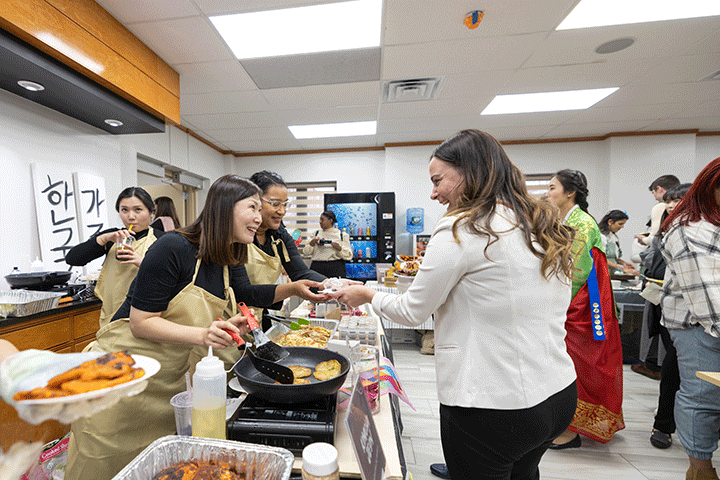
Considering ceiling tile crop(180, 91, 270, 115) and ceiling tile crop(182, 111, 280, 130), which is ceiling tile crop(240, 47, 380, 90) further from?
ceiling tile crop(182, 111, 280, 130)

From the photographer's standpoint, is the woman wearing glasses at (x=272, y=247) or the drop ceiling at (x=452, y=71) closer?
the woman wearing glasses at (x=272, y=247)

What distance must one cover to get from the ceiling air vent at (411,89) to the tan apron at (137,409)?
302cm

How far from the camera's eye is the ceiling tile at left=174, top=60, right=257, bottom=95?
3.11 m

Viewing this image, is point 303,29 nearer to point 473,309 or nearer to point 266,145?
point 473,309

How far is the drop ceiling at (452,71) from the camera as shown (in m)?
2.45

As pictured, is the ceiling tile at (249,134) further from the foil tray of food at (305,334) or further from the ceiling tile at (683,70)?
the ceiling tile at (683,70)

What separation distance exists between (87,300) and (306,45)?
2747mm

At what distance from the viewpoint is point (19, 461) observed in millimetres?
606

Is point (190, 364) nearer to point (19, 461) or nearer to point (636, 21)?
point (19, 461)

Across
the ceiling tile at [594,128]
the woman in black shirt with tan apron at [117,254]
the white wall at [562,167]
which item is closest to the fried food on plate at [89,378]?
the woman in black shirt with tan apron at [117,254]

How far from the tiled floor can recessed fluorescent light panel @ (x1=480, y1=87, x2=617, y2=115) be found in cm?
329

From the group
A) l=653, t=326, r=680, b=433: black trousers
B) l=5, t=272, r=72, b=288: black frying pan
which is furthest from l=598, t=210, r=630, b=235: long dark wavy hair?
l=5, t=272, r=72, b=288: black frying pan

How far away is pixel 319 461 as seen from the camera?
706mm

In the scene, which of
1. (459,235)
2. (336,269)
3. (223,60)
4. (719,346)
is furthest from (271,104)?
(719,346)
